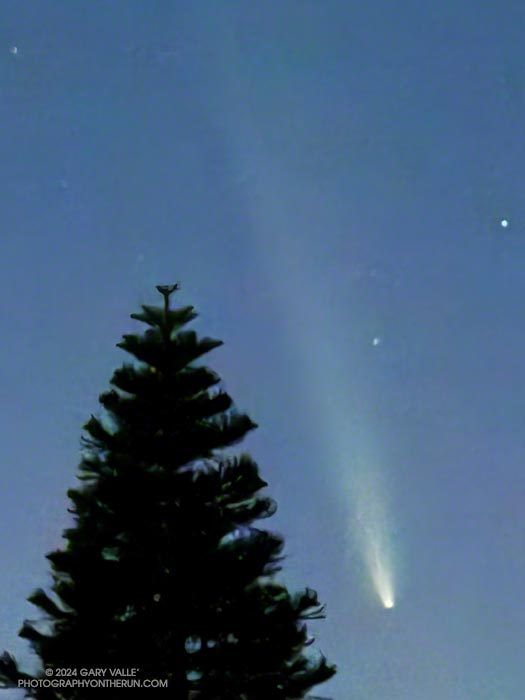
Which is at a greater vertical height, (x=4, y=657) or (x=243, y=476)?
(x=243, y=476)

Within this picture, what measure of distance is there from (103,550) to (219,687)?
2.73 meters

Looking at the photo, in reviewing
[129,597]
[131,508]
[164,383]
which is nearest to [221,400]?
[164,383]

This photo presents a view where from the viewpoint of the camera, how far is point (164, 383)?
1473 centimetres

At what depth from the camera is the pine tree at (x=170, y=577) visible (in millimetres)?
12578

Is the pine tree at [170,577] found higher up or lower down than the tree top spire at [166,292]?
lower down

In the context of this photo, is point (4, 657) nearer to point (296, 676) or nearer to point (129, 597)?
point (129, 597)

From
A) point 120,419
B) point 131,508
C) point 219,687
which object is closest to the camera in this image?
point 219,687

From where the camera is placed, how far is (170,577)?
1302 cm

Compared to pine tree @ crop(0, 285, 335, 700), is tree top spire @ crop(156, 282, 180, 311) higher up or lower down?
higher up

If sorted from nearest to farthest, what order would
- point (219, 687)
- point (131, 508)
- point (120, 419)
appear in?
point (219, 687) < point (131, 508) < point (120, 419)

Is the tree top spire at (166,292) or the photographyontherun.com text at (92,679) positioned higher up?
the tree top spire at (166,292)

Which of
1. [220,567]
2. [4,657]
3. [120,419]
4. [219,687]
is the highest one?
[120,419]

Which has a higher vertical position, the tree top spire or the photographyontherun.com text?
the tree top spire

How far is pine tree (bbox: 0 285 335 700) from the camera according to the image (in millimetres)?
12578
